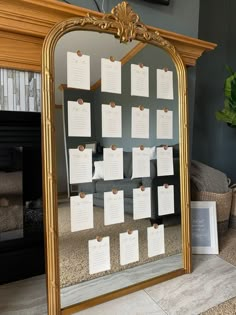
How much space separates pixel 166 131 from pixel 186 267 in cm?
73

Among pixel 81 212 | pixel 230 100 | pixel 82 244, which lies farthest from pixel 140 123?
pixel 230 100

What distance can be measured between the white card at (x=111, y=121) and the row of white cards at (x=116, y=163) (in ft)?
0.24

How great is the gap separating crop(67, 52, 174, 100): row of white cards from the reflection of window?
491 millimetres

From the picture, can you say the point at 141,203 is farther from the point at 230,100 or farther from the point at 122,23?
the point at 230,100

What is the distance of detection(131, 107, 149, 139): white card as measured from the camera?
1.25m

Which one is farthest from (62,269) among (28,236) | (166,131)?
(166,131)

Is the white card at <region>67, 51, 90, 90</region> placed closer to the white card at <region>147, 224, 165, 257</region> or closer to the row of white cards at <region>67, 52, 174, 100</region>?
the row of white cards at <region>67, 52, 174, 100</region>

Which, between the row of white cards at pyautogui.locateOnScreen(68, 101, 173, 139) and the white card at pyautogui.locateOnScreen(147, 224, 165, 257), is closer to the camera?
the row of white cards at pyautogui.locateOnScreen(68, 101, 173, 139)

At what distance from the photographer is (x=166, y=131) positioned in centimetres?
136

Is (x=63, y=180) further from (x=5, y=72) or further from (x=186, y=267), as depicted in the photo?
(x=186, y=267)

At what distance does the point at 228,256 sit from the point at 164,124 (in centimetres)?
91

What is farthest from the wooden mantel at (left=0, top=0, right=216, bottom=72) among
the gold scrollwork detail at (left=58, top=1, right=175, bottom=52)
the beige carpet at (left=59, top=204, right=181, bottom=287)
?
the beige carpet at (left=59, top=204, right=181, bottom=287)

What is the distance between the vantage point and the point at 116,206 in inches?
47.4

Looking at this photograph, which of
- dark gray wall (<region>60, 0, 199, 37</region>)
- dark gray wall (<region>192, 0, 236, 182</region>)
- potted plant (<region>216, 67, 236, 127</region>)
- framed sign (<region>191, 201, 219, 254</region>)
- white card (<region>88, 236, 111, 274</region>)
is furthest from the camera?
dark gray wall (<region>192, 0, 236, 182</region>)
